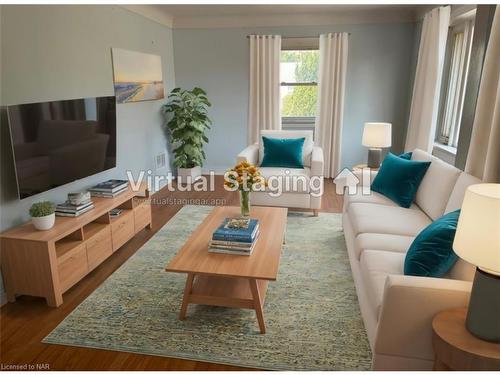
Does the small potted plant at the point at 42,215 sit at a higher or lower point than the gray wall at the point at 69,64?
lower

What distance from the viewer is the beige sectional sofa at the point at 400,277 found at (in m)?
1.56

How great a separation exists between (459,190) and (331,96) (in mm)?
3344

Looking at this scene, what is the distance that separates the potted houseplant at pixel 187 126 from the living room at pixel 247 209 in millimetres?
30

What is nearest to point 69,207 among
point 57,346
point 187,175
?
point 57,346

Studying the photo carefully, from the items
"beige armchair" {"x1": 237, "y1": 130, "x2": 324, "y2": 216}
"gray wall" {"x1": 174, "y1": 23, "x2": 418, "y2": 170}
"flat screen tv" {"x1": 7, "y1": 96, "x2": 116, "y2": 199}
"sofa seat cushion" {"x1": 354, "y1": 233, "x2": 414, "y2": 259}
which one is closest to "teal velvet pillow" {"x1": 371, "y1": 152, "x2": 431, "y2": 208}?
"sofa seat cushion" {"x1": 354, "y1": 233, "x2": 414, "y2": 259}

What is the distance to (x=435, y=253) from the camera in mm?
1743

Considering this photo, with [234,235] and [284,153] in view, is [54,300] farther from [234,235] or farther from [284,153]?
[284,153]

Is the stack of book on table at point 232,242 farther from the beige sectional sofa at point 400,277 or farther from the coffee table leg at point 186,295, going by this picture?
the beige sectional sofa at point 400,277

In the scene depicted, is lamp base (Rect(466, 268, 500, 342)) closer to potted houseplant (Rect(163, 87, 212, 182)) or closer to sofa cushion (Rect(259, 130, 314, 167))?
sofa cushion (Rect(259, 130, 314, 167))

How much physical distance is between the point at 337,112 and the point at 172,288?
3.89 m

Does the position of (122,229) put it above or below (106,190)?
below

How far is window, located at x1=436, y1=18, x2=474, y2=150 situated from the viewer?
395 cm

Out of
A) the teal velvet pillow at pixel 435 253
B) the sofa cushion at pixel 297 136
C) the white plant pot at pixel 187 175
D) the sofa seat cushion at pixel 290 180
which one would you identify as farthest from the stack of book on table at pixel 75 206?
the white plant pot at pixel 187 175

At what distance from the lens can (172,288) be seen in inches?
103
